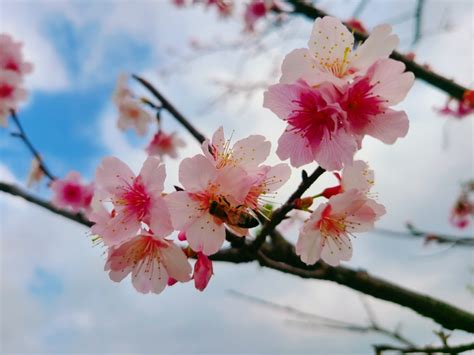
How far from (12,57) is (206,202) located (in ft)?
8.56

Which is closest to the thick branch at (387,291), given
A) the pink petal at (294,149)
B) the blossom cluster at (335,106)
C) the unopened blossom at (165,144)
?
the blossom cluster at (335,106)

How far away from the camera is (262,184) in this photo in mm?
1095

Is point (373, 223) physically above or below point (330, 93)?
below

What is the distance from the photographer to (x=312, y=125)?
1.05 m

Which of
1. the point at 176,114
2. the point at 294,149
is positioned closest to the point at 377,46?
the point at 294,149

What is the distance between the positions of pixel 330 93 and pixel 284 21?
3079mm

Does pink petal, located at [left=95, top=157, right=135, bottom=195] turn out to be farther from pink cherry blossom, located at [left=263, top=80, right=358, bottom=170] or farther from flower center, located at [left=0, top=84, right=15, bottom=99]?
flower center, located at [left=0, top=84, right=15, bottom=99]

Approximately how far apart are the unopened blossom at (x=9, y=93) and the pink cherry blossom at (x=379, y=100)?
2486 mm

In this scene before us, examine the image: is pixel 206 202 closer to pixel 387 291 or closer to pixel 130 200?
pixel 130 200

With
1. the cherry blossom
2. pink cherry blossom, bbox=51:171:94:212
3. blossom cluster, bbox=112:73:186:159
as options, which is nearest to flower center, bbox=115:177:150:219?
the cherry blossom

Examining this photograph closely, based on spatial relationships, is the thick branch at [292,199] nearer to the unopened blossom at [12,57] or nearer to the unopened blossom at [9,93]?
the unopened blossom at [9,93]

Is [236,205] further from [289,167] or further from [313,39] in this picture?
[313,39]

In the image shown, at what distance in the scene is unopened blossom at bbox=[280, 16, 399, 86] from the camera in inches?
39.4

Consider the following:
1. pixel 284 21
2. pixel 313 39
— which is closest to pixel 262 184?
pixel 313 39
